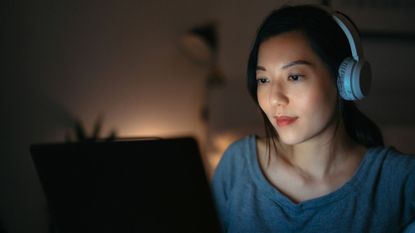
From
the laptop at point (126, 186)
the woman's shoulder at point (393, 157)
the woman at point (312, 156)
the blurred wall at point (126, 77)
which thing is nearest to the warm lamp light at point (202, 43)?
the blurred wall at point (126, 77)

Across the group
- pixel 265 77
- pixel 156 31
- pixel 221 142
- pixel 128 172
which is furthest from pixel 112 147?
pixel 156 31

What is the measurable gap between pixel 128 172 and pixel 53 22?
1244 millimetres

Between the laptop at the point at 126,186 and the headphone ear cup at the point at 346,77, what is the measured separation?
1.05ft

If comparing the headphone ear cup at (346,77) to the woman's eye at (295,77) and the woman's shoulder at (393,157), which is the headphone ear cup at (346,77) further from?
the woman's shoulder at (393,157)

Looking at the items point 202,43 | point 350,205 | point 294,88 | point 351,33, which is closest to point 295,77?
point 294,88

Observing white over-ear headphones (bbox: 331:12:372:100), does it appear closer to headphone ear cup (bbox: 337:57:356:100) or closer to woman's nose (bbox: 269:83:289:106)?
headphone ear cup (bbox: 337:57:356:100)

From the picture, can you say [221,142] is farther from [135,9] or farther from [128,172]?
[128,172]

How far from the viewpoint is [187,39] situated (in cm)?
191

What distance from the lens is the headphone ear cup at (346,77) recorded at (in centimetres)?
73

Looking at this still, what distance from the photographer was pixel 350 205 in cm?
81

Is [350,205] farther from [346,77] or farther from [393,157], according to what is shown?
[346,77]

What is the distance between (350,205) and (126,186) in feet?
1.56

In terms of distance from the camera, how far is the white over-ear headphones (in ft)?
2.39

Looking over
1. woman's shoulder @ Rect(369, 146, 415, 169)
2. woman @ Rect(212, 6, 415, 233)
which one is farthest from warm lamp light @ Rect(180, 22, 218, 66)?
woman's shoulder @ Rect(369, 146, 415, 169)
